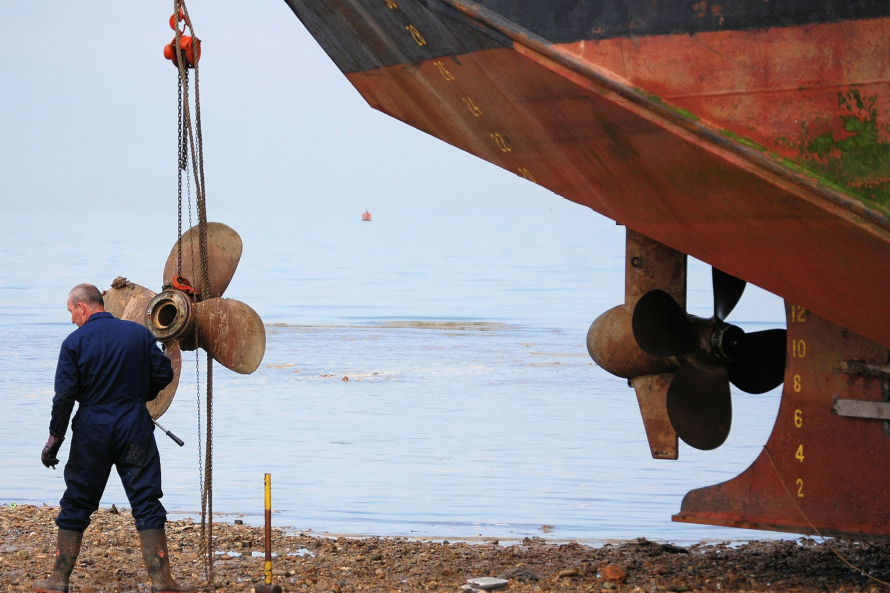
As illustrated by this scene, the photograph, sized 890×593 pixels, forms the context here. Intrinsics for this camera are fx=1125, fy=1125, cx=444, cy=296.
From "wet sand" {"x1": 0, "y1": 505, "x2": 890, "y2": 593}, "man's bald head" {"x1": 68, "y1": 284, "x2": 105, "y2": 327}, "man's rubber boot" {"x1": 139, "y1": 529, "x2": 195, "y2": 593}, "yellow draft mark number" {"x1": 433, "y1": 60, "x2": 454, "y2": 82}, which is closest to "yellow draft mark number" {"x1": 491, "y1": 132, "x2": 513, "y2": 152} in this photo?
"yellow draft mark number" {"x1": 433, "y1": 60, "x2": 454, "y2": 82}

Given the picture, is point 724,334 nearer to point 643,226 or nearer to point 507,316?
point 643,226

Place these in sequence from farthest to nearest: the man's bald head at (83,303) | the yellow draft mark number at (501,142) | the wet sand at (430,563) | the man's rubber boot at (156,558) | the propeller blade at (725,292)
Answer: the propeller blade at (725,292)
the yellow draft mark number at (501,142)
the wet sand at (430,563)
the man's bald head at (83,303)
the man's rubber boot at (156,558)

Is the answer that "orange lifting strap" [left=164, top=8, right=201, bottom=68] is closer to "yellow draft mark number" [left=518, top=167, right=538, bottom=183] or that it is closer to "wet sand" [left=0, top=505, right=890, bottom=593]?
"yellow draft mark number" [left=518, top=167, right=538, bottom=183]

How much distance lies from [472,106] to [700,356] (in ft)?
9.00

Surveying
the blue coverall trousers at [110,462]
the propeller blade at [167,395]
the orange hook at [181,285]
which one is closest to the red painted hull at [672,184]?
the orange hook at [181,285]

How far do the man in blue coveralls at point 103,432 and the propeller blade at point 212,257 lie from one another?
1.52m

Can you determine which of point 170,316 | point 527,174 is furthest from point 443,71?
point 170,316

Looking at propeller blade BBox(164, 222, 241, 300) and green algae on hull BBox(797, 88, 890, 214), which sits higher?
green algae on hull BBox(797, 88, 890, 214)

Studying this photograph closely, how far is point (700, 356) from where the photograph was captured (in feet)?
28.3

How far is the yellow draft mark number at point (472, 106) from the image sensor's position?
7361 millimetres

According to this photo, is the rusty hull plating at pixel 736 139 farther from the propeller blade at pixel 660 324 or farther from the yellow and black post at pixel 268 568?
the yellow and black post at pixel 268 568

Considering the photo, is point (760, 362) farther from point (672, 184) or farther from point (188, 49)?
point (188, 49)

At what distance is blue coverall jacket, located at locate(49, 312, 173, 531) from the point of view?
6488 mm

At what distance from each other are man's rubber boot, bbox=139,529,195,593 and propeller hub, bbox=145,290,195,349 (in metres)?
1.65
